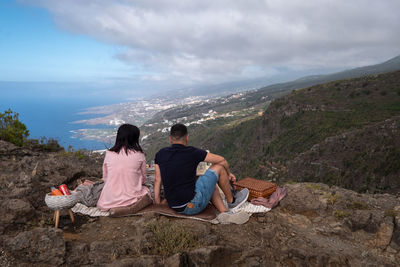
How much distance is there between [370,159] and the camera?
29.0 meters

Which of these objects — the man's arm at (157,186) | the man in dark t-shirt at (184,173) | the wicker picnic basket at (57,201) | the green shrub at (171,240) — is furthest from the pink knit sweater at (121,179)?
the green shrub at (171,240)

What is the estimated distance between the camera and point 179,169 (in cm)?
381

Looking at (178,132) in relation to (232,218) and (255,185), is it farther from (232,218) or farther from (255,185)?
(255,185)

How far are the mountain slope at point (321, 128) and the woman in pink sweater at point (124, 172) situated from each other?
92.7 feet

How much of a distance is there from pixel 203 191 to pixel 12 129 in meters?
8.75

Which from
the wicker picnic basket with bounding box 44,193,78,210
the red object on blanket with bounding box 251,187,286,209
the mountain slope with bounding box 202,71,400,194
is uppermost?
the wicker picnic basket with bounding box 44,193,78,210

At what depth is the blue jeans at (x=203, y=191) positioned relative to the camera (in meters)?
3.88

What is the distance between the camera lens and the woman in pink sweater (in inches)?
156

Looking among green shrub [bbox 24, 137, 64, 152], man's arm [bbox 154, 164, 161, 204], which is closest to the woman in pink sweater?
man's arm [bbox 154, 164, 161, 204]

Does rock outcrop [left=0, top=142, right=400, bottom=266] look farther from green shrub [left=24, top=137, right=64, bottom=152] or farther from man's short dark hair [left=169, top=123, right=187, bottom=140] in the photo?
green shrub [left=24, top=137, right=64, bottom=152]

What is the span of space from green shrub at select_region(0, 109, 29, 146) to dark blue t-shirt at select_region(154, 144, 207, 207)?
8.02 meters

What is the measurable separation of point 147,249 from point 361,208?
3.94 m

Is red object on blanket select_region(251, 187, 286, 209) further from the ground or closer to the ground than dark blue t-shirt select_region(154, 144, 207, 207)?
closer to the ground

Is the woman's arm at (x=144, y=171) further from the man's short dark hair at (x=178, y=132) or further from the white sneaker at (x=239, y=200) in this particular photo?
the white sneaker at (x=239, y=200)
